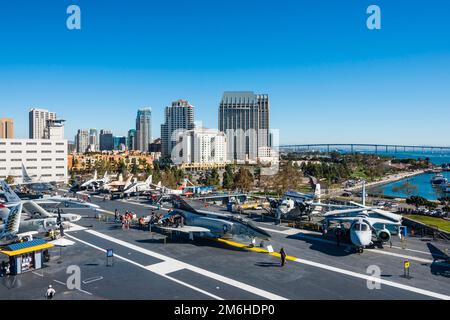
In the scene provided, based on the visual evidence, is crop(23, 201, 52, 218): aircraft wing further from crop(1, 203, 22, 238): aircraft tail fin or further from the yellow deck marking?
the yellow deck marking

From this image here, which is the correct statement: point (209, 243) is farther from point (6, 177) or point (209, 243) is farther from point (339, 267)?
point (6, 177)

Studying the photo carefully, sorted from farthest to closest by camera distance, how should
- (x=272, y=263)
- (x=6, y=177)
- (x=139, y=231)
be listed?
A: (x=6, y=177)
(x=139, y=231)
(x=272, y=263)

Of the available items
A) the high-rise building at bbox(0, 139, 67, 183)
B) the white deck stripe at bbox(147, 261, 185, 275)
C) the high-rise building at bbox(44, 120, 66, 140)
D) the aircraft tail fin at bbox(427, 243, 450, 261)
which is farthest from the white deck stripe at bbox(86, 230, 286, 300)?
the high-rise building at bbox(44, 120, 66, 140)

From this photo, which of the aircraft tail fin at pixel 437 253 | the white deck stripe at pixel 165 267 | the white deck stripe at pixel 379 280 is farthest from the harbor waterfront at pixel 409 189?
the white deck stripe at pixel 165 267

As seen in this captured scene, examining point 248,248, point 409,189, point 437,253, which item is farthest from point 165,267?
point 409,189

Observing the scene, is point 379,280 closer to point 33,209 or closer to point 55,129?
point 33,209

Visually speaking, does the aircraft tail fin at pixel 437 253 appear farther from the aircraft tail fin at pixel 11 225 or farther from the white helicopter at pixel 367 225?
the aircraft tail fin at pixel 11 225
